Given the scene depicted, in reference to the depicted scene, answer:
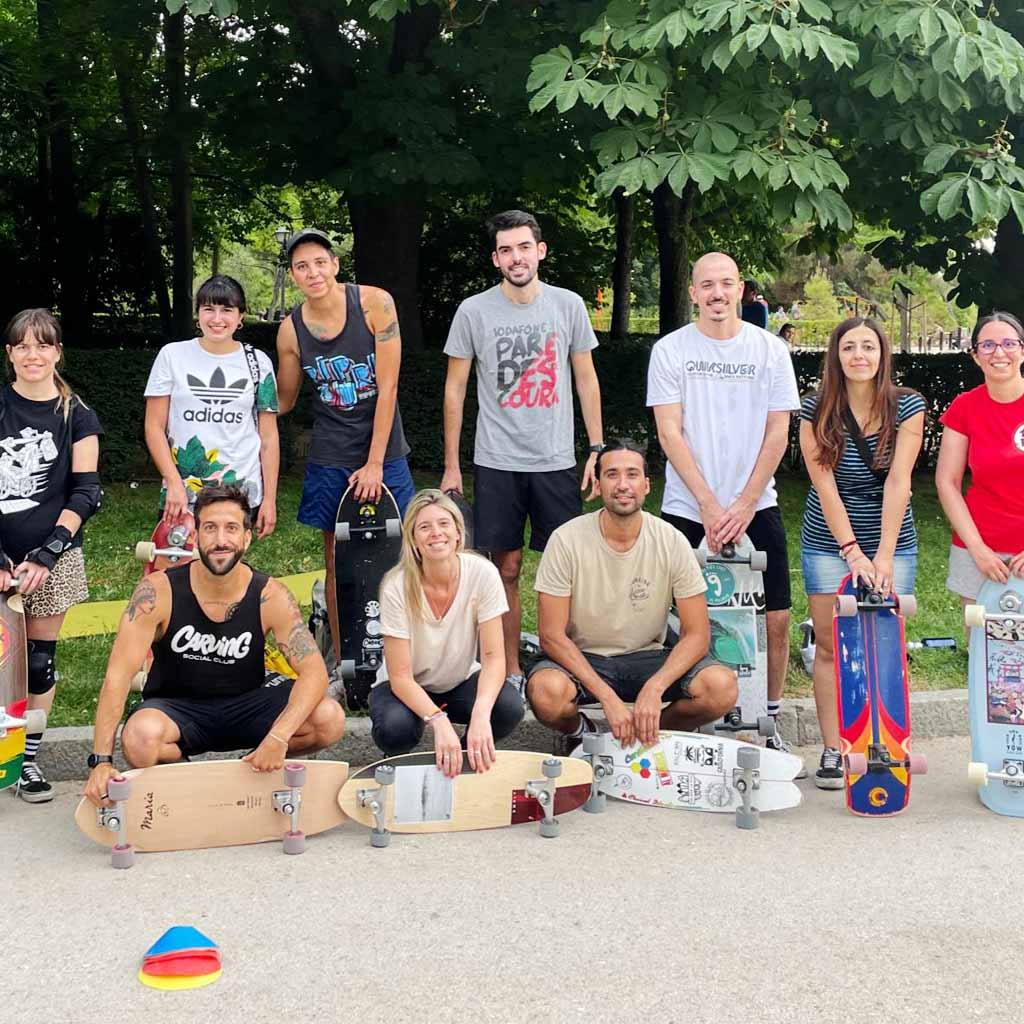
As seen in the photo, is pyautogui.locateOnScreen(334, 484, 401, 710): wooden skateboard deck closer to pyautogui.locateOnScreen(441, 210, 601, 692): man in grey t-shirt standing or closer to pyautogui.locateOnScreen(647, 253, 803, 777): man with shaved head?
pyautogui.locateOnScreen(441, 210, 601, 692): man in grey t-shirt standing

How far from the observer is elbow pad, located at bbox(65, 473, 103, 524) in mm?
4730

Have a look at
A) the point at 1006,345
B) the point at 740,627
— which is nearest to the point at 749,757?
the point at 740,627

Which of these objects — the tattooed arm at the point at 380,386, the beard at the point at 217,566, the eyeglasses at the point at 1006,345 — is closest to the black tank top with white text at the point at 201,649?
the beard at the point at 217,566

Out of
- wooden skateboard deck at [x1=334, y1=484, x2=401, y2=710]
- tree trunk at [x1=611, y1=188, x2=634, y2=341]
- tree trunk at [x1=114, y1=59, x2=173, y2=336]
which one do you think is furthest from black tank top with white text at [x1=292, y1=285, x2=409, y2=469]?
tree trunk at [x1=114, y1=59, x2=173, y2=336]

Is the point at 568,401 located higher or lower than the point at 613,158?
lower

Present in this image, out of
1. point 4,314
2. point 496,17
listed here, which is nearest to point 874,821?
point 496,17

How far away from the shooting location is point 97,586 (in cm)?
753

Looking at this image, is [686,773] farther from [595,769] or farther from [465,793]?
[465,793]

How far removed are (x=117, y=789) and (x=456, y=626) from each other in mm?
1352

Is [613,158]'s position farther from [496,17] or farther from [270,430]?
[496,17]

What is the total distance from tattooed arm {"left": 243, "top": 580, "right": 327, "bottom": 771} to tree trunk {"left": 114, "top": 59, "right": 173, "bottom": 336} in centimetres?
1260

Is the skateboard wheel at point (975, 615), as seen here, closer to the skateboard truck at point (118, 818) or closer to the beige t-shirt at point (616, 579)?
the beige t-shirt at point (616, 579)

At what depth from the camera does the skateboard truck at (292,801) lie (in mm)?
4074

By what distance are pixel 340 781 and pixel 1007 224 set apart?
851 centimetres
